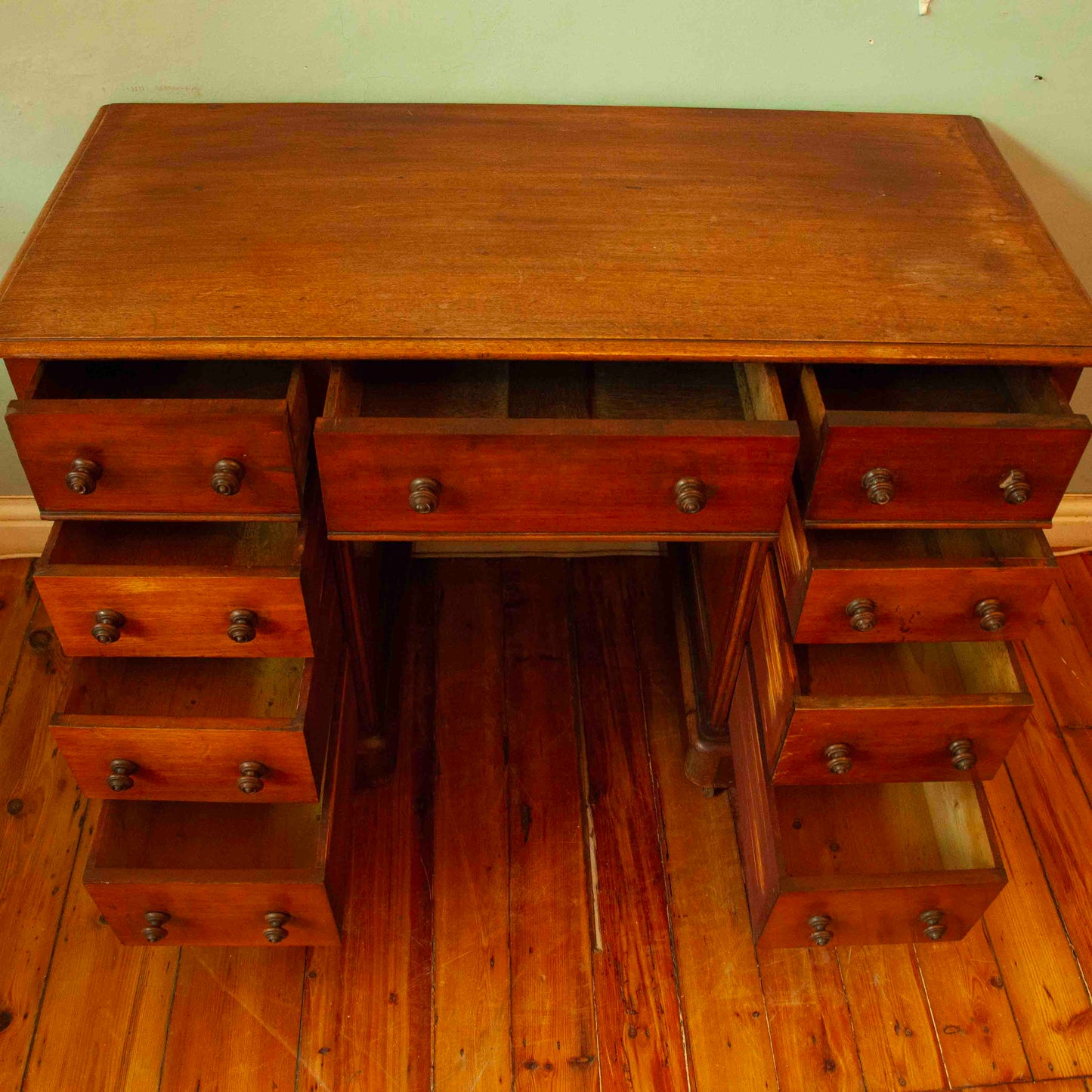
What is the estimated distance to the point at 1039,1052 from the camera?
1446mm

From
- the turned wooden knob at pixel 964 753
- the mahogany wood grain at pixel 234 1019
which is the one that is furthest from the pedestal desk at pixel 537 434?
the mahogany wood grain at pixel 234 1019

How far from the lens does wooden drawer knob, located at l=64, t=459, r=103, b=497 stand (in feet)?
3.70

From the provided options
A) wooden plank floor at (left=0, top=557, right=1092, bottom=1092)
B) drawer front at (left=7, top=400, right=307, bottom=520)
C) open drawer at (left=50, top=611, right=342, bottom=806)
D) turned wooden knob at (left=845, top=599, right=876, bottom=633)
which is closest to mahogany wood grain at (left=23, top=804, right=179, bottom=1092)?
wooden plank floor at (left=0, top=557, right=1092, bottom=1092)

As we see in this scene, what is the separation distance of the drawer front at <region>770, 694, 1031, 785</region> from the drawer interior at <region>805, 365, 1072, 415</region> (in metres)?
0.36

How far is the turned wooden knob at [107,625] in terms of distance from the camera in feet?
3.97

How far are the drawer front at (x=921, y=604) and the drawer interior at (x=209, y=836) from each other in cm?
69

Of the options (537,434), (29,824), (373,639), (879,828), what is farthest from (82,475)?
(879,828)

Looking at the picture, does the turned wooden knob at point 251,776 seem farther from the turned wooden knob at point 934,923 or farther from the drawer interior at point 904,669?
the turned wooden knob at point 934,923

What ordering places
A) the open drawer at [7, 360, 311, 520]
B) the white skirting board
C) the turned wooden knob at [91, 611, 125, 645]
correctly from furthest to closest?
the white skirting board
the turned wooden knob at [91, 611, 125, 645]
the open drawer at [7, 360, 311, 520]

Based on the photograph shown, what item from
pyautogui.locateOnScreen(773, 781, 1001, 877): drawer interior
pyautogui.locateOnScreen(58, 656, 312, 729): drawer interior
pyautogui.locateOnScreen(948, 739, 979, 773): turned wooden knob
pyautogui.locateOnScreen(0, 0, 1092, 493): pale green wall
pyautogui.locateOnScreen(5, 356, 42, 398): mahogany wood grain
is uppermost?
pyautogui.locateOnScreen(0, 0, 1092, 493): pale green wall

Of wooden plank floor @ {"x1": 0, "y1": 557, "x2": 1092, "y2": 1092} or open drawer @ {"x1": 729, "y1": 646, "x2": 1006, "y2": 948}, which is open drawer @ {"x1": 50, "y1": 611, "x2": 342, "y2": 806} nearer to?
wooden plank floor @ {"x1": 0, "y1": 557, "x2": 1092, "y2": 1092}

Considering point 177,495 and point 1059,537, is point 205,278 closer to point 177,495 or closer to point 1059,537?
point 177,495

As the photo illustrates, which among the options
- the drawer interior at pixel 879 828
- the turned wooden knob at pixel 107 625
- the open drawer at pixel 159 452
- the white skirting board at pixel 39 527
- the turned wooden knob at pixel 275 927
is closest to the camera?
the open drawer at pixel 159 452

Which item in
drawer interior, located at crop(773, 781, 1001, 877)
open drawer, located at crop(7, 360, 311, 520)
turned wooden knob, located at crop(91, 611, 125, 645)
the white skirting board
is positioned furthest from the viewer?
the white skirting board
